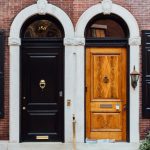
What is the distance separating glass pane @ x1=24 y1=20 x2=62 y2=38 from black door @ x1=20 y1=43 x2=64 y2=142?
34 centimetres

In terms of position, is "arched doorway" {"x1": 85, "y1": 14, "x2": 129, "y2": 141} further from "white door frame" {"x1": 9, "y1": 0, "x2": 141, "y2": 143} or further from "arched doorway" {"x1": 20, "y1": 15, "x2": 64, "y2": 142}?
"arched doorway" {"x1": 20, "y1": 15, "x2": 64, "y2": 142}

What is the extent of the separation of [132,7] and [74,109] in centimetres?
309

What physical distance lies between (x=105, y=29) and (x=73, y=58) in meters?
1.22

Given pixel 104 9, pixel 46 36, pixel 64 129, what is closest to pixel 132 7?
pixel 104 9

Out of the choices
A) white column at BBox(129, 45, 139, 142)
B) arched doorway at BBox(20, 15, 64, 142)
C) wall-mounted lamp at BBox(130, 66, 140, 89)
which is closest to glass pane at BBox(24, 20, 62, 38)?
arched doorway at BBox(20, 15, 64, 142)

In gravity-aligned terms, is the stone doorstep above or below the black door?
below

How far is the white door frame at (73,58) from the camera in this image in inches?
503

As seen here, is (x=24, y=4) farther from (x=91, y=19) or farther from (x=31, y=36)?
(x=91, y=19)

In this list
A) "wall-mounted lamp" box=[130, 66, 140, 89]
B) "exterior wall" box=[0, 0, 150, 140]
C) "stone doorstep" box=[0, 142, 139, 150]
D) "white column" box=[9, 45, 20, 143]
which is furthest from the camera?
"exterior wall" box=[0, 0, 150, 140]

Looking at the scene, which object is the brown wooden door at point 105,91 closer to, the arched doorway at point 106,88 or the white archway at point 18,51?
the arched doorway at point 106,88

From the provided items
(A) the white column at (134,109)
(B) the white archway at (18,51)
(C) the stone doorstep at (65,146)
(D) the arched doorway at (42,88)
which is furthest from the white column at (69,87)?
(A) the white column at (134,109)

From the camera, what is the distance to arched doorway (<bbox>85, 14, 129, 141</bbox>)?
13023 mm

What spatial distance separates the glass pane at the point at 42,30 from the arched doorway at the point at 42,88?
12 cm

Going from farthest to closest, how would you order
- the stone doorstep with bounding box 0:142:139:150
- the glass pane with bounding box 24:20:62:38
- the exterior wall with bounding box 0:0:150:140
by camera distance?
the glass pane with bounding box 24:20:62:38
the exterior wall with bounding box 0:0:150:140
the stone doorstep with bounding box 0:142:139:150
